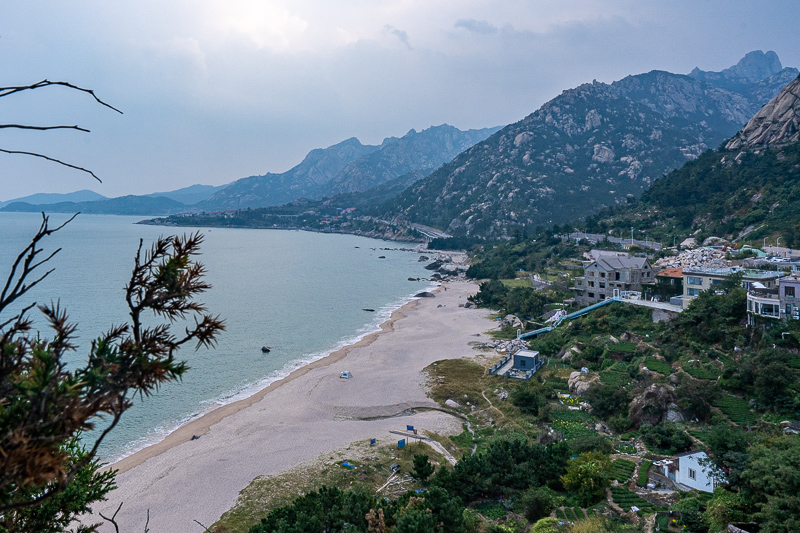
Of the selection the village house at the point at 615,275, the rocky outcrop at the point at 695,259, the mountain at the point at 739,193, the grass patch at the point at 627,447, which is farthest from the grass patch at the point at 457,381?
the mountain at the point at 739,193

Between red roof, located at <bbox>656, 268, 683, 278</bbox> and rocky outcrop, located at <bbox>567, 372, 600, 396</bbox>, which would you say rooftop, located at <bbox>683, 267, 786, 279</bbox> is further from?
rocky outcrop, located at <bbox>567, 372, 600, 396</bbox>

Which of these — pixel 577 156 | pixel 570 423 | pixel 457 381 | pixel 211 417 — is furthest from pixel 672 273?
pixel 577 156

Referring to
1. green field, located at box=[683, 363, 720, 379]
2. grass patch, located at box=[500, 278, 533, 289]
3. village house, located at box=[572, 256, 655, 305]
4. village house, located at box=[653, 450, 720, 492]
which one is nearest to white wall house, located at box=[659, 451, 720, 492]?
village house, located at box=[653, 450, 720, 492]

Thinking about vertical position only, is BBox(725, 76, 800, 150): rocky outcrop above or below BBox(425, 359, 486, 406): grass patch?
above

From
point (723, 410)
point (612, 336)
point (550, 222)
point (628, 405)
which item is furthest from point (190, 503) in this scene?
point (550, 222)

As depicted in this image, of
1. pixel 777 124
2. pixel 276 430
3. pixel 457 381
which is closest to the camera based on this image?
pixel 276 430

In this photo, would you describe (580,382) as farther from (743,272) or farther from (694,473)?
(743,272)

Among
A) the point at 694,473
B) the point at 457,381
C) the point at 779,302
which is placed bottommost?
the point at 457,381
